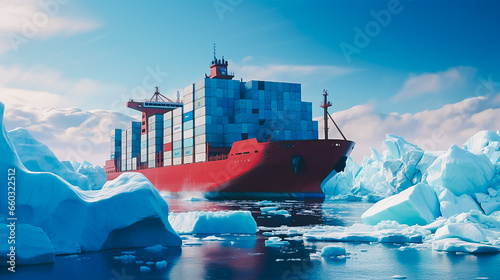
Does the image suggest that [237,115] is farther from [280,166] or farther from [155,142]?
[155,142]

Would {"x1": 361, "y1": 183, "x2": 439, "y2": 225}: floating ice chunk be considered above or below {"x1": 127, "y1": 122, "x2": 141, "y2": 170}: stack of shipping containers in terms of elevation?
below

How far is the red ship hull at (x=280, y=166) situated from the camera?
41062mm

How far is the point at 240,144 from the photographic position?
43719mm

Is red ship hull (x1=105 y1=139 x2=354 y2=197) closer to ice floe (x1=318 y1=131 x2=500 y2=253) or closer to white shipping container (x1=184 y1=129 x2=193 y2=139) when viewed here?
white shipping container (x1=184 y1=129 x2=193 y2=139)

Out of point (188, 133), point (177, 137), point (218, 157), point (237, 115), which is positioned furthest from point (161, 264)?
point (177, 137)

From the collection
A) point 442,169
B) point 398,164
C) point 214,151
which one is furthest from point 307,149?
point 442,169

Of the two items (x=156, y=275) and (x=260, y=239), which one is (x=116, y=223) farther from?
(x=260, y=239)

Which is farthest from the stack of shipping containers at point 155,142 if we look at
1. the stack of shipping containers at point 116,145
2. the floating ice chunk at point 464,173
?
the floating ice chunk at point 464,173

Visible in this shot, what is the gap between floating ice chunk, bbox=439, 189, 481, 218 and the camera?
1886 cm

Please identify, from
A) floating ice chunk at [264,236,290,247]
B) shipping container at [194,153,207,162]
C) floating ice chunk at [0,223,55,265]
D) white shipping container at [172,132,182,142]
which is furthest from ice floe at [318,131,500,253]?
white shipping container at [172,132,182,142]

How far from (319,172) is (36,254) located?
32367 millimetres

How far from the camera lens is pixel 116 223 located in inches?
521

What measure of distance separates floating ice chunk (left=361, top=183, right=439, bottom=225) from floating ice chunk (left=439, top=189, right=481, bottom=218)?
0.81 metres

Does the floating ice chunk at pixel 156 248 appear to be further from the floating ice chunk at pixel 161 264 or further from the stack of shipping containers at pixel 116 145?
the stack of shipping containers at pixel 116 145
